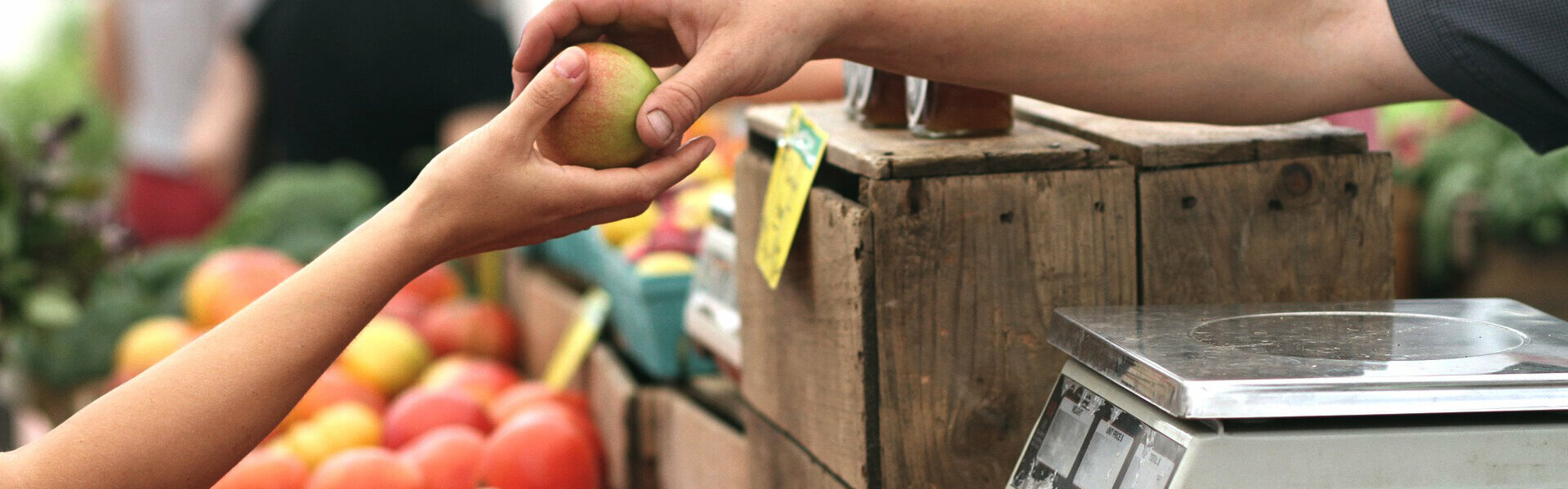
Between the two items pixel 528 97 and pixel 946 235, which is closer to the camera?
pixel 528 97

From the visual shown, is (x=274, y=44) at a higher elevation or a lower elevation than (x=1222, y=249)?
higher

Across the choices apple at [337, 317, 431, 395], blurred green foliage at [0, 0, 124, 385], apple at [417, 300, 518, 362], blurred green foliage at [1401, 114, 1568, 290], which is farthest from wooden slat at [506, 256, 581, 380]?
blurred green foliage at [1401, 114, 1568, 290]

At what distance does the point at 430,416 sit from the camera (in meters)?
2.18

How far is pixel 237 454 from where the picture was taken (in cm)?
110

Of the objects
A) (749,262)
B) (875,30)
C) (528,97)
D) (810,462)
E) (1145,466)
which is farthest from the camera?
(749,262)

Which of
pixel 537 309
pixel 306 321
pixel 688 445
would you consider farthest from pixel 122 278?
pixel 306 321

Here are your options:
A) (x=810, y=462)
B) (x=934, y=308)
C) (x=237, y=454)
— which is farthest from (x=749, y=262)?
(x=237, y=454)

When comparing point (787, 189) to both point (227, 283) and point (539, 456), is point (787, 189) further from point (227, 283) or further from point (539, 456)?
point (227, 283)

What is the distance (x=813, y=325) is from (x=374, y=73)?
3.03 meters

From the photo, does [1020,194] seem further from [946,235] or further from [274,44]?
[274,44]

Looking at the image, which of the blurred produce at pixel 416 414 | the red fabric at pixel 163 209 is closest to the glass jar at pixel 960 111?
the blurred produce at pixel 416 414

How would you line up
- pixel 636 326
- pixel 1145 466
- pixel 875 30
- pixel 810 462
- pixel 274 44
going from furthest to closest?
pixel 274 44
pixel 636 326
pixel 810 462
pixel 875 30
pixel 1145 466

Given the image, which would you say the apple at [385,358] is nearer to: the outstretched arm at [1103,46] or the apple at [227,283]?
the apple at [227,283]

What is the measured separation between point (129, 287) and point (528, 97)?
2.58 m
